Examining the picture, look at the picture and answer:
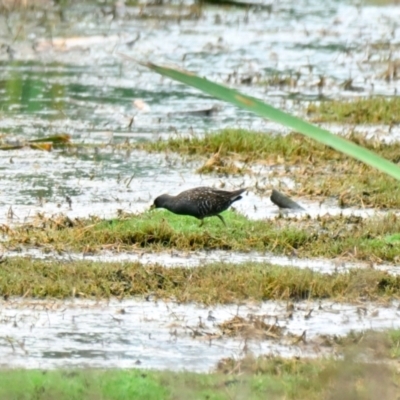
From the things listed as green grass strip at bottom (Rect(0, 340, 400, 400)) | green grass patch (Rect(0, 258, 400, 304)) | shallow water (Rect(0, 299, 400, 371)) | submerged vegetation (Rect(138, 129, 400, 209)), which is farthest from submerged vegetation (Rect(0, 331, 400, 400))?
submerged vegetation (Rect(138, 129, 400, 209))

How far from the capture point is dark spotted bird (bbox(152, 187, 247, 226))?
9758 mm

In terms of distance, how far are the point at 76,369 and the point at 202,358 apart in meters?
A: 0.71

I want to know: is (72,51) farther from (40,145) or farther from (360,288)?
(360,288)

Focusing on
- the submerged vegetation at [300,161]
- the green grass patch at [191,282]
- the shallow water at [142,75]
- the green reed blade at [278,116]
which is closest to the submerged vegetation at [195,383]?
the green grass patch at [191,282]

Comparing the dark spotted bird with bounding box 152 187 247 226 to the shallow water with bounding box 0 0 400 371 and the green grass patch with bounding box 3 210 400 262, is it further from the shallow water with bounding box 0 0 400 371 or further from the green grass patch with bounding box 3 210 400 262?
the shallow water with bounding box 0 0 400 371

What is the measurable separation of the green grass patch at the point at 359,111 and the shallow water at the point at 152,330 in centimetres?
666

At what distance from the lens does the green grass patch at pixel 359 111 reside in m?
14.6

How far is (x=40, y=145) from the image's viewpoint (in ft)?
42.6

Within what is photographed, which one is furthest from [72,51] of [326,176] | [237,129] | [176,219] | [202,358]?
[202,358]

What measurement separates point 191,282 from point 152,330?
88 cm

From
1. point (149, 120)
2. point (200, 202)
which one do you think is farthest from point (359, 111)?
point (200, 202)

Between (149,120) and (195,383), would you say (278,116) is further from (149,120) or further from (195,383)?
(149,120)

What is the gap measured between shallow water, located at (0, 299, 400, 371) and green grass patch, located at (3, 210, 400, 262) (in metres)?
1.22

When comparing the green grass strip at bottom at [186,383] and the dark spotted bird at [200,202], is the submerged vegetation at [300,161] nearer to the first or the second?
the dark spotted bird at [200,202]
